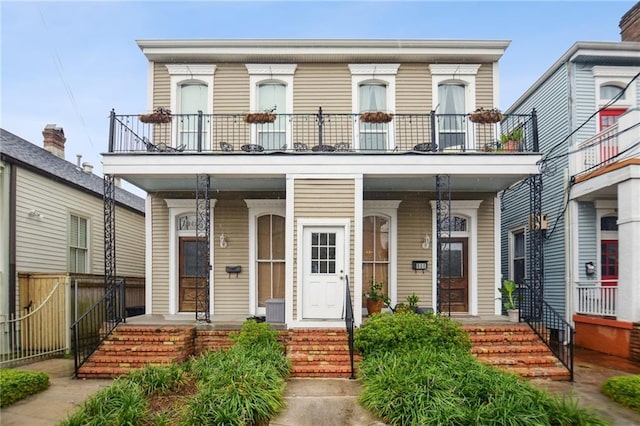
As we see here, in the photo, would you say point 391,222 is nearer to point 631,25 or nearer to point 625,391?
point 625,391

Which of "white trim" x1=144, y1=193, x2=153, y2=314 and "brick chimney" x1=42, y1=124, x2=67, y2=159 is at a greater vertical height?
A: "brick chimney" x1=42, y1=124, x2=67, y2=159

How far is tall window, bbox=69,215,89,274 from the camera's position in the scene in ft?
35.7

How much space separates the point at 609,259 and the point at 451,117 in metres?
5.36

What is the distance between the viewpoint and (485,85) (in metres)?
9.71

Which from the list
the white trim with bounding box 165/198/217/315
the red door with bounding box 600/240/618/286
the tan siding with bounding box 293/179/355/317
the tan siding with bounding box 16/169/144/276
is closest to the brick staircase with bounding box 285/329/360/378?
the tan siding with bounding box 293/179/355/317

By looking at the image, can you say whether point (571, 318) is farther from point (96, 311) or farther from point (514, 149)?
point (96, 311)

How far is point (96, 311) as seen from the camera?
33.3ft

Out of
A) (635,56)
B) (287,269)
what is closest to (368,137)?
(287,269)

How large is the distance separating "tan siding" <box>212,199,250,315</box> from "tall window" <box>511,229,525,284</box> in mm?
8060

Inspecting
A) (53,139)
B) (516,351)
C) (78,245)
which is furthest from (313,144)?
(53,139)

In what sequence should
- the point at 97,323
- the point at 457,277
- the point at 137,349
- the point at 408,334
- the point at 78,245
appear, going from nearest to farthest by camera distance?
the point at 408,334, the point at 137,349, the point at 457,277, the point at 97,323, the point at 78,245

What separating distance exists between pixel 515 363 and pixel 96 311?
9.38 meters

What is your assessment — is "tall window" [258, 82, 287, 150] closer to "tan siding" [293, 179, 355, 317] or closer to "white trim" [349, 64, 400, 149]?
Result: "white trim" [349, 64, 400, 149]

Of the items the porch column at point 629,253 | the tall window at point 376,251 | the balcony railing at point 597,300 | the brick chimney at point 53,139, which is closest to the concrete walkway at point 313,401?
the porch column at point 629,253
